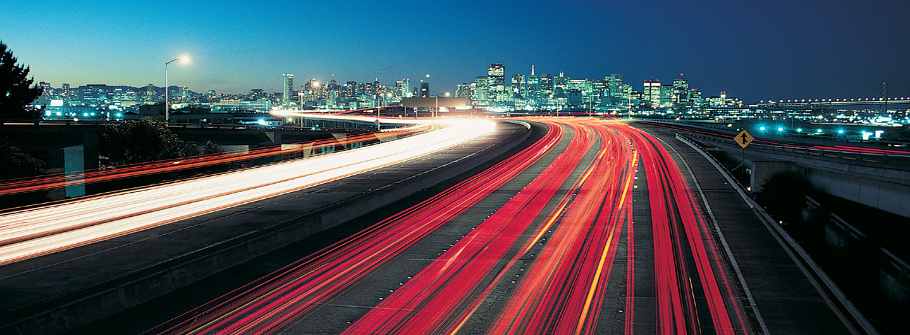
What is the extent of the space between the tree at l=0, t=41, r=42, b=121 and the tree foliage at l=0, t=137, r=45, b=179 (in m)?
28.9

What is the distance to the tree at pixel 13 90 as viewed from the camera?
193 feet

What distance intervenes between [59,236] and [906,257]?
29.7m

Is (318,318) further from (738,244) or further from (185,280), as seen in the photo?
(738,244)

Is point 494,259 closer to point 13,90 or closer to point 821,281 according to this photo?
point 821,281

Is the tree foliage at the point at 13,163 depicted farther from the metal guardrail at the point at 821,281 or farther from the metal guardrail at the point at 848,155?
the metal guardrail at the point at 848,155

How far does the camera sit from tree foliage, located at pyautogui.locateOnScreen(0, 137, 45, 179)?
112 feet

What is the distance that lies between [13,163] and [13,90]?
109 ft

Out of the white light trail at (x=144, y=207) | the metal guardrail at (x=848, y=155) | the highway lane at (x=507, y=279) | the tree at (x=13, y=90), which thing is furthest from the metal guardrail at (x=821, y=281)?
the tree at (x=13, y=90)

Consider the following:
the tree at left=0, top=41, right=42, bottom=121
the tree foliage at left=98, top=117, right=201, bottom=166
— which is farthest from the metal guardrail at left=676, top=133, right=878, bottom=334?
the tree at left=0, top=41, right=42, bottom=121

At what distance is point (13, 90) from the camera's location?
2351 inches

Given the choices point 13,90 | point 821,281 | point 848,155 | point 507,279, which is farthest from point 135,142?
point 848,155

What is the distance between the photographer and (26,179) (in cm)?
3472

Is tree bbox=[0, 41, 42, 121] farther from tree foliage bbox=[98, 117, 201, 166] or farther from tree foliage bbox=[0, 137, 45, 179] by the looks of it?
tree foliage bbox=[0, 137, 45, 179]

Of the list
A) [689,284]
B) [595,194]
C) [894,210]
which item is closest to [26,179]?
[595,194]
